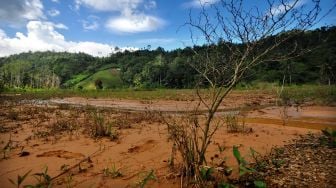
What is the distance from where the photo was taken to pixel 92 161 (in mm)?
5898

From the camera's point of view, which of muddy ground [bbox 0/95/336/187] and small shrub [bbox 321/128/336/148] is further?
small shrub [bbox 321/128/336/148]

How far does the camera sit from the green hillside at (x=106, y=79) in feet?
294

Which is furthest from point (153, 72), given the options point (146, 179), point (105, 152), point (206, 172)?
point (146, 179)

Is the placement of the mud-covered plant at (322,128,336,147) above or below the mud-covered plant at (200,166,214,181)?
above

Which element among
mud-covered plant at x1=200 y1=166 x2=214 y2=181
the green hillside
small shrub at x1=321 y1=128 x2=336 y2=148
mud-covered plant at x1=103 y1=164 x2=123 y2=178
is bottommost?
mud-covered plant at x1=103 y1=164 x2=123 y2=178

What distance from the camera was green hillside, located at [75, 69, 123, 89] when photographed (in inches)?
3526

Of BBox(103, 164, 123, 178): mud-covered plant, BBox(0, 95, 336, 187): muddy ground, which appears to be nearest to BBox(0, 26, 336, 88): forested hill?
BBox(0, 95, 336, 187): muddy ground

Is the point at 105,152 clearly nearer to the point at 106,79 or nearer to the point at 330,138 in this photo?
the point at 330,138

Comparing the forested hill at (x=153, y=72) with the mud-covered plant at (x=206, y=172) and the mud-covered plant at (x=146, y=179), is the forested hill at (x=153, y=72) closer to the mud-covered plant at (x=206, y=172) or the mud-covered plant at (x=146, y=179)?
the mud-covered plant at (x=206, y=172)

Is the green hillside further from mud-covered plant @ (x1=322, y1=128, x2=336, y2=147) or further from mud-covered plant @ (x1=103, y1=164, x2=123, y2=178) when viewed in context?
mud-covered plant @ (x1=103, y1=164, x2=123, y2=178)

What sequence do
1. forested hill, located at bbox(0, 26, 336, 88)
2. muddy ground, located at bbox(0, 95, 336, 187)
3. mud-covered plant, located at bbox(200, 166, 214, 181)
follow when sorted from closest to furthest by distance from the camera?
mud-covered plant, located at bbox(200, 166, 214, 181) → muddy ground, located at bbox(0, 95, 336, 187) → forested hill, located at bbox(0, 26, 336, 88)

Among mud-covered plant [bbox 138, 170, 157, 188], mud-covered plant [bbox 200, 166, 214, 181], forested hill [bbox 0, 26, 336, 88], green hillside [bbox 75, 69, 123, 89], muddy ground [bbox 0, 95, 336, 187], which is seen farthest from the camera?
green hillside [bbox 75, 69, 123, 89]

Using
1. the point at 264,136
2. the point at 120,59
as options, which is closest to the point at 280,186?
the point at 264,136

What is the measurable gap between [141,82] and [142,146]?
73.6 meters
